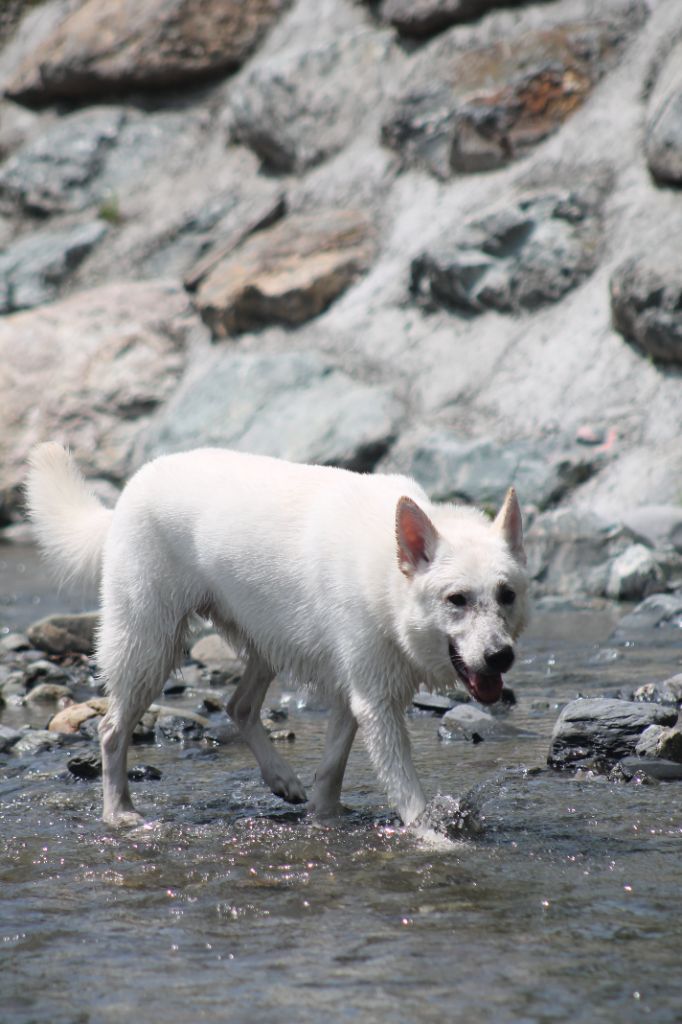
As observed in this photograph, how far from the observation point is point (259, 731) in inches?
218

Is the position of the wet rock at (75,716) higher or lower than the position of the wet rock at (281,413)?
higher

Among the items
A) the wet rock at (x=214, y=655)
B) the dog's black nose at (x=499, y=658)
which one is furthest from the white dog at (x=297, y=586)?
the wet rock at (x=214, y=655)

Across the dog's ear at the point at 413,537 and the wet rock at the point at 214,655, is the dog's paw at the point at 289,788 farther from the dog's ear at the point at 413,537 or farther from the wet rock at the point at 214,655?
the wet rock at the point at 214,655

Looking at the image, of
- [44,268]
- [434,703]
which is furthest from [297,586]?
[44,268]

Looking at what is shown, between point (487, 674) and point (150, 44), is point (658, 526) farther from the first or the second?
point (150, 44)

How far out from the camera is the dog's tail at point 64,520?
567cm

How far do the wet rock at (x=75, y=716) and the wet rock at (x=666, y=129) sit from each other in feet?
25.0

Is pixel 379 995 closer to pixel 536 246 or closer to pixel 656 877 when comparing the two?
pixel 656 877

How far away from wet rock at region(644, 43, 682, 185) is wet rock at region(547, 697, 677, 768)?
23.9ft

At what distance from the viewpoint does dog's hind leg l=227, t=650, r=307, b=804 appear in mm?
5297

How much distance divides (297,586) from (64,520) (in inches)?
55.8

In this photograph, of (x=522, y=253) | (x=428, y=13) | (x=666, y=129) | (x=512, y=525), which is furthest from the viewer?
(x=428, y=13)

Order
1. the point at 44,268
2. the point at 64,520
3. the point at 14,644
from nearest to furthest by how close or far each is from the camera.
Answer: the point at 64,520 < the point at 14,644 < the point at 44,268

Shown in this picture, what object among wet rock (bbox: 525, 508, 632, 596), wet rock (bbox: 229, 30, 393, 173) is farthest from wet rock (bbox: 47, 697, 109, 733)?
wet rock (bbox: 229, 30, 393, 173)
